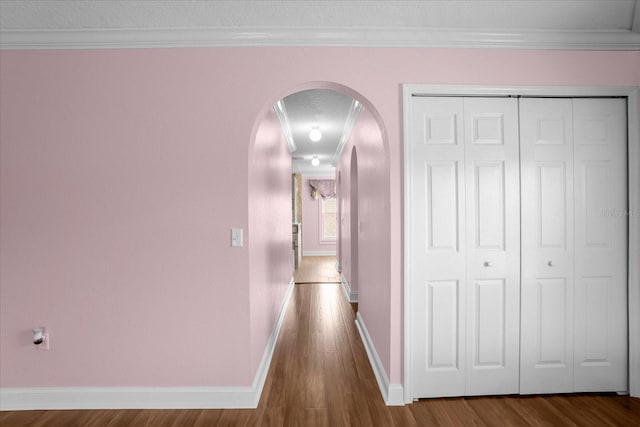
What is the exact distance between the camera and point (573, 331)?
225 centimetres

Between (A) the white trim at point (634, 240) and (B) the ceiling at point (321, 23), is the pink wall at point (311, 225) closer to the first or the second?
(B) the ceiling at point (321, 23)

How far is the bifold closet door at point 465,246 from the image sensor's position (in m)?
2.19

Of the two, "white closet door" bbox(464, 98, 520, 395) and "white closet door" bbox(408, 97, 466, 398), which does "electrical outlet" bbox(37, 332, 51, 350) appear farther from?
"white closet door" bbox(464, 98, 520, 395)

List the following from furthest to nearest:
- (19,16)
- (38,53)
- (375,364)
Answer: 1. (375,364)
2. (38,53)
3. (19,16)

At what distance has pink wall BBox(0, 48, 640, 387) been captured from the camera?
84.6 inches

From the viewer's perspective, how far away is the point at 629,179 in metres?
2.21

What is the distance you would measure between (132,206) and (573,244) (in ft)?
10.4

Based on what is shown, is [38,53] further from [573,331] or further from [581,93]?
[573,331]

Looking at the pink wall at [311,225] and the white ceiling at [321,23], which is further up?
the white ceiling at [321,23]

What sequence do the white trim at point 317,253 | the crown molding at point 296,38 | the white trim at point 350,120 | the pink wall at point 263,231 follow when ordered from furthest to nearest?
the white trim at point 317,253
the white trim at point 350,120
the pink wall at point 263,231
the crown molding at point 296,38

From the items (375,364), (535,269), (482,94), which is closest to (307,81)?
(482,94)

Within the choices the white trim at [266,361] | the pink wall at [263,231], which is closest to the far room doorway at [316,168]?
the pink wall at [263,231]

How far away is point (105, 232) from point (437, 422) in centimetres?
258

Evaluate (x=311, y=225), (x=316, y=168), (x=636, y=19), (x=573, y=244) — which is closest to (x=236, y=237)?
(x=573, y=244)
